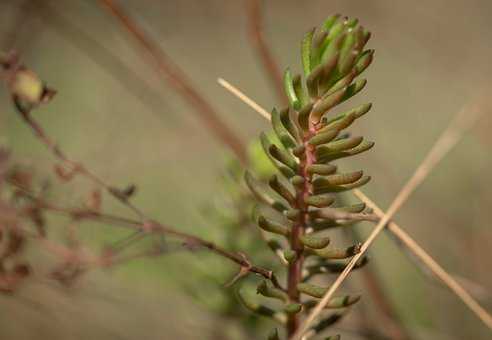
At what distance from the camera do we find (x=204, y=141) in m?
2.28

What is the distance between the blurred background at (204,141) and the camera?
54.6 inches

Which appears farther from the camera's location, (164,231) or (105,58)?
(105,58)

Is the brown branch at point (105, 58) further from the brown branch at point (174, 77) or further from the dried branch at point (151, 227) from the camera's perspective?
the dried branch at point (151, 227)

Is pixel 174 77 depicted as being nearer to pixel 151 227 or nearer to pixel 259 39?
pixel 259 39

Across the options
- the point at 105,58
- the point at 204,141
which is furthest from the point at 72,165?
the point at 105,58

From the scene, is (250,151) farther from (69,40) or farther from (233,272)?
(69,40)

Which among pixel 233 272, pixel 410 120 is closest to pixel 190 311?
pixel 233 272

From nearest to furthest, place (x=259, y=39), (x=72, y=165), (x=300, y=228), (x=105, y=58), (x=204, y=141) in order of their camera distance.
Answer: (x=300, y=228)
(x=72, y=165)
(x=259, y=39)
(x=204, y=141)
(x=105, y=58)

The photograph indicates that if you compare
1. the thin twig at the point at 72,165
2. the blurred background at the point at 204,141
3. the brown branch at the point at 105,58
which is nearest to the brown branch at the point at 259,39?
the blurred background at the point at 204,141

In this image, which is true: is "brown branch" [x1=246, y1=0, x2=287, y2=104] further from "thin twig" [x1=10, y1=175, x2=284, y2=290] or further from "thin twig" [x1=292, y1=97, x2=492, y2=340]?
"thin twig" [x1=10, y1=175, x2=284, y2=290]

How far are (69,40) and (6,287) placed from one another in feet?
8.00

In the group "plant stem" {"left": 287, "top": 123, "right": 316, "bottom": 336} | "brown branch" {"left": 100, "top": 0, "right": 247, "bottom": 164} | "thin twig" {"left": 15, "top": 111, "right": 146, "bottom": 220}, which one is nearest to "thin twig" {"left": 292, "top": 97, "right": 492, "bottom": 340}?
"plant stem" {"left": 287, "top": 123, "right": 316, "bottom": 336}

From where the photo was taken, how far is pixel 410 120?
2.93 meters

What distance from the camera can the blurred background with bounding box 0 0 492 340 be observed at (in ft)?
4.55
